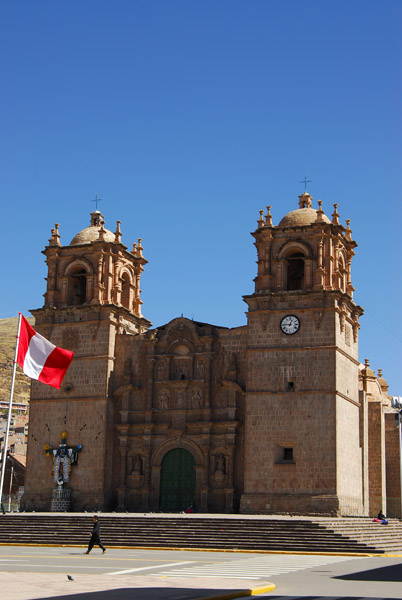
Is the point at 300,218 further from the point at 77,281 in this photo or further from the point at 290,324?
the point at 77,281

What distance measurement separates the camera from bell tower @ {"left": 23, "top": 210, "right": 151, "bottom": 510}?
4516 centimetres

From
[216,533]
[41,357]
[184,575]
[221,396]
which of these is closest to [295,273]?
[221,396]

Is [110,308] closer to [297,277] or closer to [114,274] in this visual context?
[114,274]

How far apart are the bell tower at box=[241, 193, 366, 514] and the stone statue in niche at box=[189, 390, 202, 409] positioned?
3382mm

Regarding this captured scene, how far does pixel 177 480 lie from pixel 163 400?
4.19 m

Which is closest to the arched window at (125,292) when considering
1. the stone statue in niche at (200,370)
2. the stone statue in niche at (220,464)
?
the stone statue in niche at (200,370)

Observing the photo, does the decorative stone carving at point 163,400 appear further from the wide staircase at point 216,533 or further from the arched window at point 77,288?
the wide staircase at point 216,533

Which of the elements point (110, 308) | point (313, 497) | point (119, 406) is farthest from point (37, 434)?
point (313, 497)

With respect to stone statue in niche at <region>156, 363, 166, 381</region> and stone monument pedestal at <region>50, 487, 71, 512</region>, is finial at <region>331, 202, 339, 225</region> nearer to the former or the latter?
stone statue in niche at <region>156, 363, 166, 381</region>

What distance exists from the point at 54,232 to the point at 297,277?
14207 millimetres

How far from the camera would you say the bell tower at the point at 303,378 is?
40.6 metres

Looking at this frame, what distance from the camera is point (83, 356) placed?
46625 millimetres

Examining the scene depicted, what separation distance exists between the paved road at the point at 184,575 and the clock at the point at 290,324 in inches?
576

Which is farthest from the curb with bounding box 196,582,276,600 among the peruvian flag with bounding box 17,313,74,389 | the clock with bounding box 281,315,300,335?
the clock with bounding box 281,315,300,335
